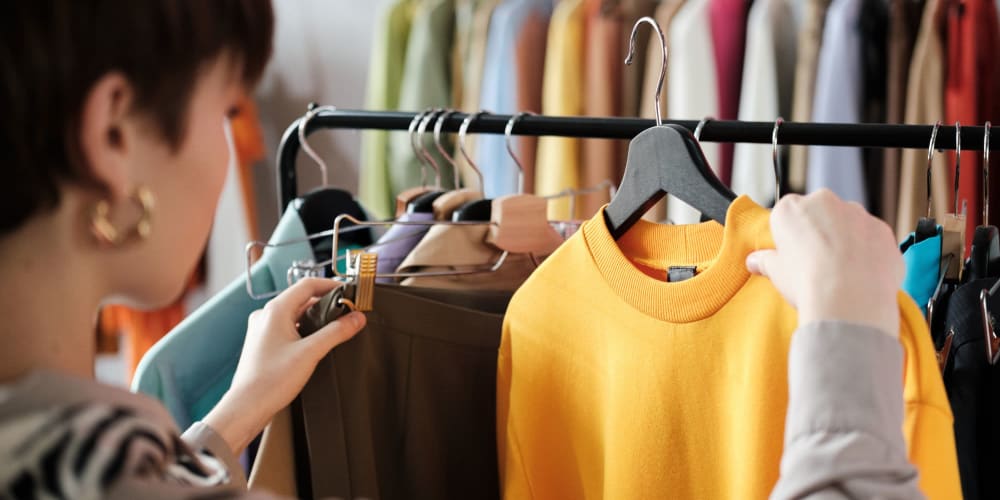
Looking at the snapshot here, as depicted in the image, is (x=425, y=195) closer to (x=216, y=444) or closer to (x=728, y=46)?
(x=216, y=444)

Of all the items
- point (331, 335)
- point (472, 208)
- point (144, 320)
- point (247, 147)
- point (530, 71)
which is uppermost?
point (530, 71)

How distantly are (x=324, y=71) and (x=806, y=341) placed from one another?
2229 mm

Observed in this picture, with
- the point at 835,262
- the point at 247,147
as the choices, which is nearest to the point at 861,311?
the point at 835,262

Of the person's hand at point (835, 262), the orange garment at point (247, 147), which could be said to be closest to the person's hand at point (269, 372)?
the person's hand at point (835, 262)

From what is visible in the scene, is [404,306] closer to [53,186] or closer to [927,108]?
[53,186]

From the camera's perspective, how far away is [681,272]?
77cm

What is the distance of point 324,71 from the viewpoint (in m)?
2.62

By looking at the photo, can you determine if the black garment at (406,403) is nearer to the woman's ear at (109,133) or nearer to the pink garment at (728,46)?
the woman's ear at (109,133)

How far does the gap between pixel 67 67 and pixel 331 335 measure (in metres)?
0.38

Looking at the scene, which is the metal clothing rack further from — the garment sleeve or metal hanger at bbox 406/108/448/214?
the garment sleeve

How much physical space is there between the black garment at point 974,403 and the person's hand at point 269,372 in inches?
17.8

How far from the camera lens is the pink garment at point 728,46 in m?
1.86

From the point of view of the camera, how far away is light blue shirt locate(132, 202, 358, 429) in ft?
2.96

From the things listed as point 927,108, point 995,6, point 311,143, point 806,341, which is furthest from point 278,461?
point 311,143
